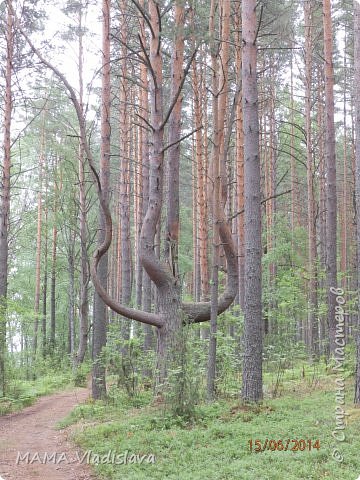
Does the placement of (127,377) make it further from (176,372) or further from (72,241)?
(72,241)

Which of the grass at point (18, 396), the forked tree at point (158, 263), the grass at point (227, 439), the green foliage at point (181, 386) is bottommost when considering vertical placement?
the grass at point (18, 396)

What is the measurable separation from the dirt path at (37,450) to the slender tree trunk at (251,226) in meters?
2.82

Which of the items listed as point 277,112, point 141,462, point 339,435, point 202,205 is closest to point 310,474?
point 339,435

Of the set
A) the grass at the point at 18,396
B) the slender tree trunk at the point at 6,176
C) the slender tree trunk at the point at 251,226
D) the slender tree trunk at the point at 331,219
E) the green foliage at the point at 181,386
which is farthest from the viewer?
the slender tree trunk at the point at 6,176

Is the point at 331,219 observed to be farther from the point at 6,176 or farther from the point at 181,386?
the point at 6,176

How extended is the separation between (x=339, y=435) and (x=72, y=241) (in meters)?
15.8

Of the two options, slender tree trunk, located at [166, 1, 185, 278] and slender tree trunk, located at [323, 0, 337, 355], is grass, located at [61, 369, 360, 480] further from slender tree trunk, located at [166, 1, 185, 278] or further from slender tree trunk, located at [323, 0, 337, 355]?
slender tree trunk, located at [323, 0, 337, 355]

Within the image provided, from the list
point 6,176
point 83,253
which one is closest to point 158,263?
point 6,176

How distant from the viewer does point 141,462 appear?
5.27m
